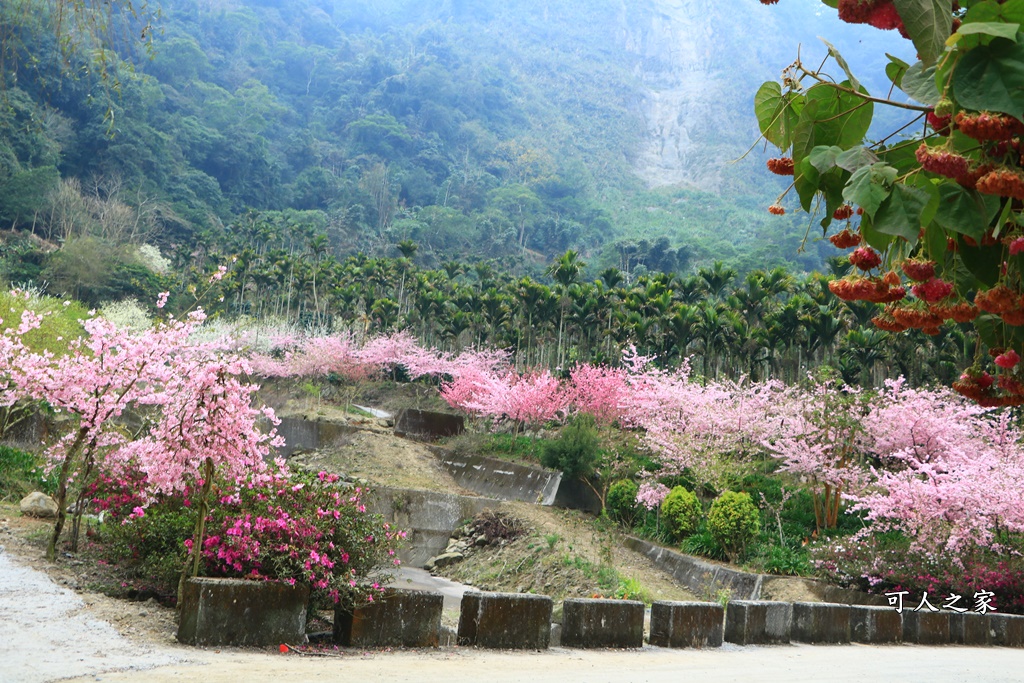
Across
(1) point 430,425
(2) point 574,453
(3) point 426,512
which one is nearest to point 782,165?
(3) point 426,512

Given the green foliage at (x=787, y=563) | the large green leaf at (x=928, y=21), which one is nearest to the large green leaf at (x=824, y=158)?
the large green leaf at (x=928, y=21)

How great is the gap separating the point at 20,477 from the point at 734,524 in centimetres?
1207

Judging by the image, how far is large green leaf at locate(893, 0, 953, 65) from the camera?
1.88 m

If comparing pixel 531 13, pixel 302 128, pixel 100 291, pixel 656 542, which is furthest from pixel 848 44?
pixel 656 542

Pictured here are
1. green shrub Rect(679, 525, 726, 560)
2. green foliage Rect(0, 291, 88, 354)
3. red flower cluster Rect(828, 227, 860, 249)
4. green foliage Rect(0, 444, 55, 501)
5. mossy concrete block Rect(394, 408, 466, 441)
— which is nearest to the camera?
red flower cluster Rect(828, 227, 860, 249)

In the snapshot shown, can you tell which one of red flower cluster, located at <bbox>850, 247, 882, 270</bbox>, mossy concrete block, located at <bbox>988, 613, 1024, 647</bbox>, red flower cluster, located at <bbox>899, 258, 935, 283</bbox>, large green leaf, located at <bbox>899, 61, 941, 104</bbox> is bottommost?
mossy concrete block, located at <bbox>988, 613, 1024, 647</bbox>

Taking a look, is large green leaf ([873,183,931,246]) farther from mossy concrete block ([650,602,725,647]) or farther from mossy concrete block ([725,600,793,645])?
mossy concrete block ([725,600,793,645])

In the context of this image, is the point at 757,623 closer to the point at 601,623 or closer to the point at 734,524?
the point at 601,623

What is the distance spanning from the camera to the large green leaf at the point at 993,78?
167 centimetres

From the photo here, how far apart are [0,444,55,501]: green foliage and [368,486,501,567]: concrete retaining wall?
6474 mm

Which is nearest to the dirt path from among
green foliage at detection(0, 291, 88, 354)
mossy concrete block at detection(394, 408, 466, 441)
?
green foliage at detection(0, 291, 88, 354)

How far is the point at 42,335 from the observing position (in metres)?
16.7

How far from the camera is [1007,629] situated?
9.66 m

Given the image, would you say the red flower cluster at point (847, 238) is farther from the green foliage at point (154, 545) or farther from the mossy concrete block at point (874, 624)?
the mossy concrete block at point (874, 624)
